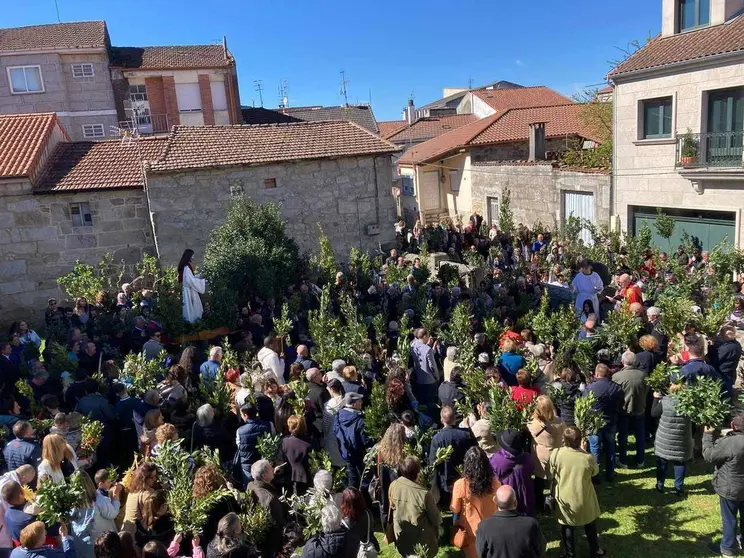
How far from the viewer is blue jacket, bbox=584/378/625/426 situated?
6.21 m

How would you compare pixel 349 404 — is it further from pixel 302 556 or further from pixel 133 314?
pixel 133 314

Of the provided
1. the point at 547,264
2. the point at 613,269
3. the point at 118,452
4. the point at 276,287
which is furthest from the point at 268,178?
the point at 118,452

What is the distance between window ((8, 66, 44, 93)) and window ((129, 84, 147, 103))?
3917 millimetres

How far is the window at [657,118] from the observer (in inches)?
612

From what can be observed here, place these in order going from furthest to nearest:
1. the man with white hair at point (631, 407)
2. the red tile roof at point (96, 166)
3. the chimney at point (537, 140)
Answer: the chimney at point (537, 140) < the red tile roof at point (96, 166) < the man with white hair at point (631, 407)

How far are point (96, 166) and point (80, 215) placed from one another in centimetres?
146

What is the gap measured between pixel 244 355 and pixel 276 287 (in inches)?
128

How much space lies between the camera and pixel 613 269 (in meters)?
12.9

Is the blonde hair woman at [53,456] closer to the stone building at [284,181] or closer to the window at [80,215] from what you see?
the stone building at [284,181]

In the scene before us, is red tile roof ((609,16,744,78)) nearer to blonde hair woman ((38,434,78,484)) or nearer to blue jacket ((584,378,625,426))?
blue jacket ((584,378,625,426))

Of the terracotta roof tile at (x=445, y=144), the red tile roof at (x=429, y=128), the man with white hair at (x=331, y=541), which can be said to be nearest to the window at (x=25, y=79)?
the terracotta roof tile at (x=445, y=144)

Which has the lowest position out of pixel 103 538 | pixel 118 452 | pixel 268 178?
pixel 118 452

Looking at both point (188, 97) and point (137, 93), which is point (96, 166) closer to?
point (188, 97)

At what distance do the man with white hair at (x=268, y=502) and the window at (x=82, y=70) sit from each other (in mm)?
28904
